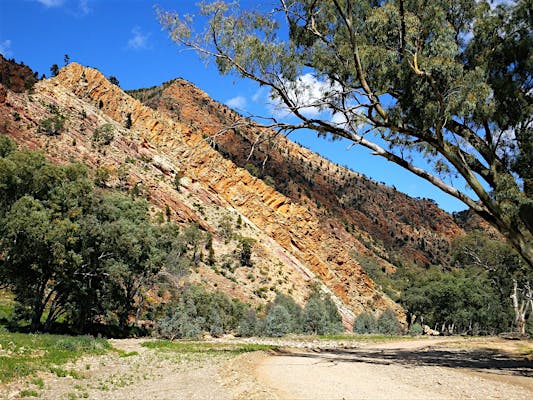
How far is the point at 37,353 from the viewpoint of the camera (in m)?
13.9

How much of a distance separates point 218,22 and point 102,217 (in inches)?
513

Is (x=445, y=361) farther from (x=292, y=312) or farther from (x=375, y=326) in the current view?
(x=375, y=326)

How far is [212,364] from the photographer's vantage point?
13773 millimetres

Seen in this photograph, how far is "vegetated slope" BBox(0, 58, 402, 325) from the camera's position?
5475 cm

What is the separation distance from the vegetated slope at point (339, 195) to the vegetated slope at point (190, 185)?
15.1 meters

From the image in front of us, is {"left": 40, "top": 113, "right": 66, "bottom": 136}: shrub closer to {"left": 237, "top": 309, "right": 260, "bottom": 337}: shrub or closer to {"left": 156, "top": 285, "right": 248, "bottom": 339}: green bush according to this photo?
{"left": 156, "top": 285, "right": 248, "bottom": 339}: green bush

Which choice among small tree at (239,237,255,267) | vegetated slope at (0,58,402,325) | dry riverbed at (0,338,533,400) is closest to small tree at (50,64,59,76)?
vegetated slope at (0,58,402,325)

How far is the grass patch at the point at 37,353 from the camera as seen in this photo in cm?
1067

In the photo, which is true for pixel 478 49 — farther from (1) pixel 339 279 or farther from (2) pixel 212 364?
(1) pixel 339 279

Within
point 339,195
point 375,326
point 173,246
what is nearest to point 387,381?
point 173,246

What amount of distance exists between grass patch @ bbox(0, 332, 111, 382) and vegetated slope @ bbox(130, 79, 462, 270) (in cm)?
7012

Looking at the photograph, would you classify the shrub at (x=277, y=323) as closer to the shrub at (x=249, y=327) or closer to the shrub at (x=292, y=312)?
the shrub at (x=249, y=327)

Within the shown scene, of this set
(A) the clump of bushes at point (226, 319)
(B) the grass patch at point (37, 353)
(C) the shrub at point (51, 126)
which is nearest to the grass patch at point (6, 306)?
(A) the clump of bushes at point (226, 319)

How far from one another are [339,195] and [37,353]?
12643cm
